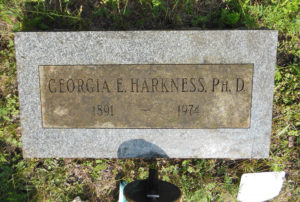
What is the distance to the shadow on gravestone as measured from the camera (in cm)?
254

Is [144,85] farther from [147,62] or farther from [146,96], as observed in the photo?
[147,62]

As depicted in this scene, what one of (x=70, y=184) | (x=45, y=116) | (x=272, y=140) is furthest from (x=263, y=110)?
(x=70, y=184)

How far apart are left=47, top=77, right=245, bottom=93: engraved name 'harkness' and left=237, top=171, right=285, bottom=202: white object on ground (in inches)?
52.8

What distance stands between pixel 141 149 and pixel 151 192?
1.50ft

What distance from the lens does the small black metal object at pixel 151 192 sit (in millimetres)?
2240

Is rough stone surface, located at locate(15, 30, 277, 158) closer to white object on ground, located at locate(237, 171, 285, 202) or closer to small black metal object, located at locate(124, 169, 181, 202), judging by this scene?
small black metal object, located at locate(124, 169, 181, 202)

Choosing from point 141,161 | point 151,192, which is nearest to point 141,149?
point 151,192

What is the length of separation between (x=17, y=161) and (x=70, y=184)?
72cm

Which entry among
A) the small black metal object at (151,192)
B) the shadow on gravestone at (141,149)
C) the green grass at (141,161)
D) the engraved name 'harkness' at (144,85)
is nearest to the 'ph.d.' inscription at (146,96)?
the engraved name 'harkness' at (144,85)

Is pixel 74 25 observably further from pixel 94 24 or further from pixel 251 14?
pixel 251 14

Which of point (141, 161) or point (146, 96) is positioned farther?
point (141, 161)

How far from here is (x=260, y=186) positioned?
10.4ft

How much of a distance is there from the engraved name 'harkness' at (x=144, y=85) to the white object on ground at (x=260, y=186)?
1.34m

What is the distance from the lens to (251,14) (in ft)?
9.37
